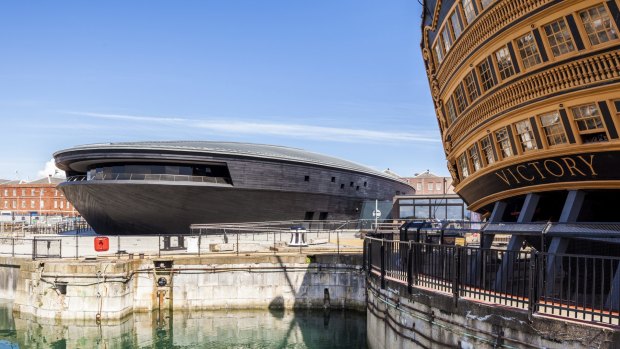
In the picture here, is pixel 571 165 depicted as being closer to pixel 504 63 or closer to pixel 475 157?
pixel 504 63

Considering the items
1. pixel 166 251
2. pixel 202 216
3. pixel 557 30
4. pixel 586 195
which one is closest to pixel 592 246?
pixel 586 195

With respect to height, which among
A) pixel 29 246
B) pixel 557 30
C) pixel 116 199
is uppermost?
pixel 557 30

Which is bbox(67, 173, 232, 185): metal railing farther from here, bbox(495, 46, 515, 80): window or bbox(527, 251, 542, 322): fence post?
bbox(527, 251, 542, 322): fence post

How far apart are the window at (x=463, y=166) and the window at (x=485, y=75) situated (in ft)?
11.3

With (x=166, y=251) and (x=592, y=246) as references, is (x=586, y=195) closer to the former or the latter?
(x=592, y=246)

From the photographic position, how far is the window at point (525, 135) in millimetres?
14922

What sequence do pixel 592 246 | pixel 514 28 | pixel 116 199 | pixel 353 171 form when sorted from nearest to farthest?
pixel 514 28, pixel 592 246, pixel 116 199, pixel 353 171

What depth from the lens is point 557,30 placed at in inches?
530

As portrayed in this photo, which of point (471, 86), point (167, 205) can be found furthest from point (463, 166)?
point (167, 205)

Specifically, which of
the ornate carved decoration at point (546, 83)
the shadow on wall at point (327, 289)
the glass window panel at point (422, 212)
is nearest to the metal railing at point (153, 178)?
the glass window panel at point (422, 212)

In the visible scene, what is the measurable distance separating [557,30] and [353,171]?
3803 centimetres

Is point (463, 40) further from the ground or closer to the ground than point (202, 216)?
further from the ground

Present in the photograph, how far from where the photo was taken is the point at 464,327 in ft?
34.9

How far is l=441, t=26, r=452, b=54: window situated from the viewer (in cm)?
1811
